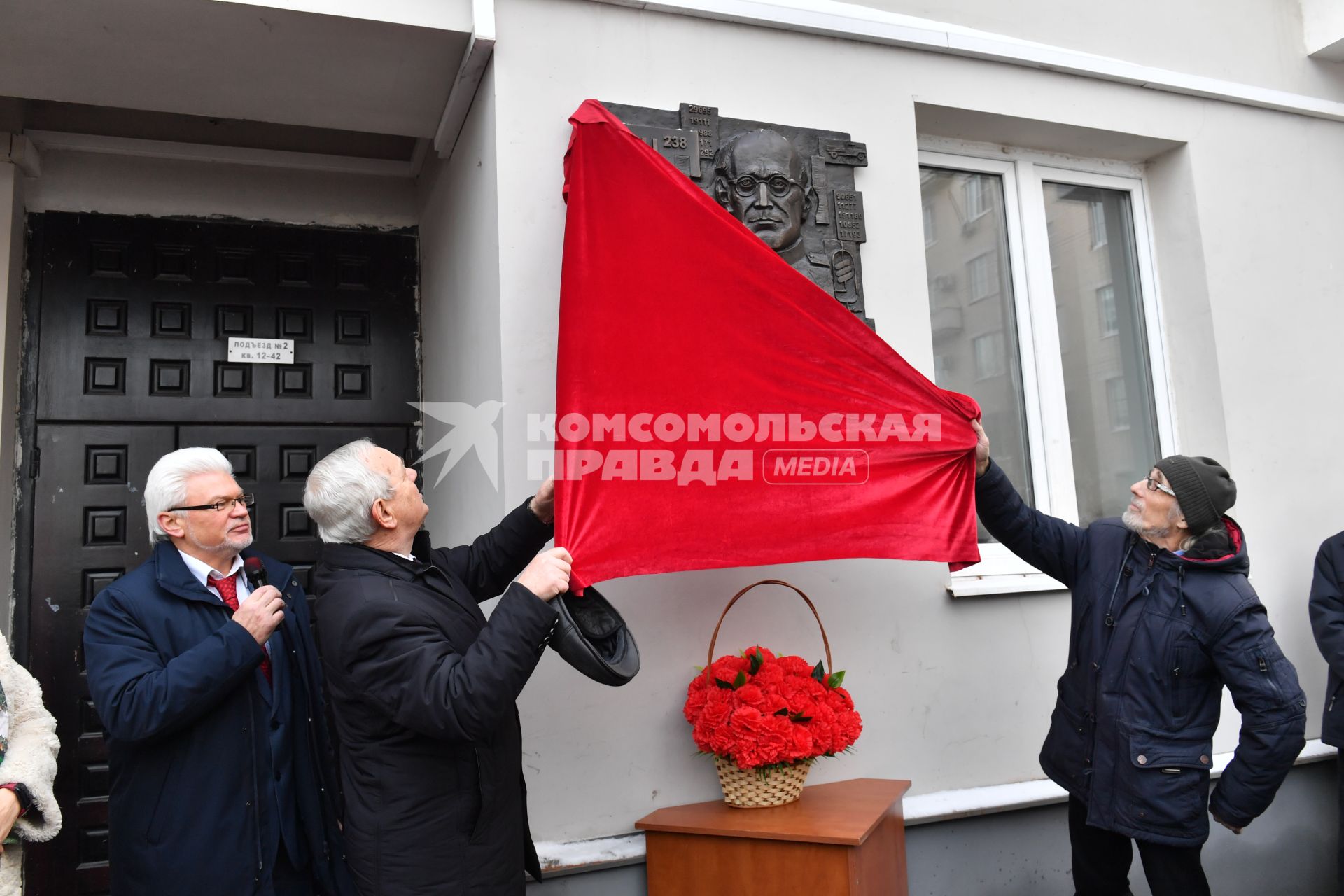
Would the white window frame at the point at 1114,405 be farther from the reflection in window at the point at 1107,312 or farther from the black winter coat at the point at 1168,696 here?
the black winter coat at the point at 1168,696

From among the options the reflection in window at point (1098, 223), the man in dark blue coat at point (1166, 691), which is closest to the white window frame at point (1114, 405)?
the reflection in window at point (1098, 223)

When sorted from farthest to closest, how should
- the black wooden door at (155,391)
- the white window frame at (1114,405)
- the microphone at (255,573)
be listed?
1. the white window frame at (1114,405)
2. the black wooden door at (155,391)
3. the microphone at (255,573)

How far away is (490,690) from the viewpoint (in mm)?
2164

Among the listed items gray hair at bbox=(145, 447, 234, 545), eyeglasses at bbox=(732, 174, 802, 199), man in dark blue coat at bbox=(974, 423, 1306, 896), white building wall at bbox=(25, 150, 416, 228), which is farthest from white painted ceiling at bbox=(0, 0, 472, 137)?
man in dark blue coat at bbox=(974, 423, 1306, 896)

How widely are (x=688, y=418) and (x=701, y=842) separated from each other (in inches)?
50.3

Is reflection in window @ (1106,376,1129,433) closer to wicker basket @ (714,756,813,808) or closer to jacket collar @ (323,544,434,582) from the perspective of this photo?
wicker basket @ (714,756,813,808)

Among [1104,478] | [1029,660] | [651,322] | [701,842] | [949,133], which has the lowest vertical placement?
[701,842]

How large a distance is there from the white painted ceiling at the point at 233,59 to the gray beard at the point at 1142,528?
2731mm

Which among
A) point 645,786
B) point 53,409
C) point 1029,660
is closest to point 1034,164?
→ point 1029,660

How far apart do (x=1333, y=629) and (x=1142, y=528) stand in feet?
4.99

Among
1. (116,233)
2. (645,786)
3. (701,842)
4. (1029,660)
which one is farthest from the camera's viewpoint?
(116,233)

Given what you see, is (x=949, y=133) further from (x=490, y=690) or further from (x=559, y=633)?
(x=490, y=690)

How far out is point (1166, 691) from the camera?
2914mm

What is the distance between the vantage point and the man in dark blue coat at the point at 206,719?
2.29 m
